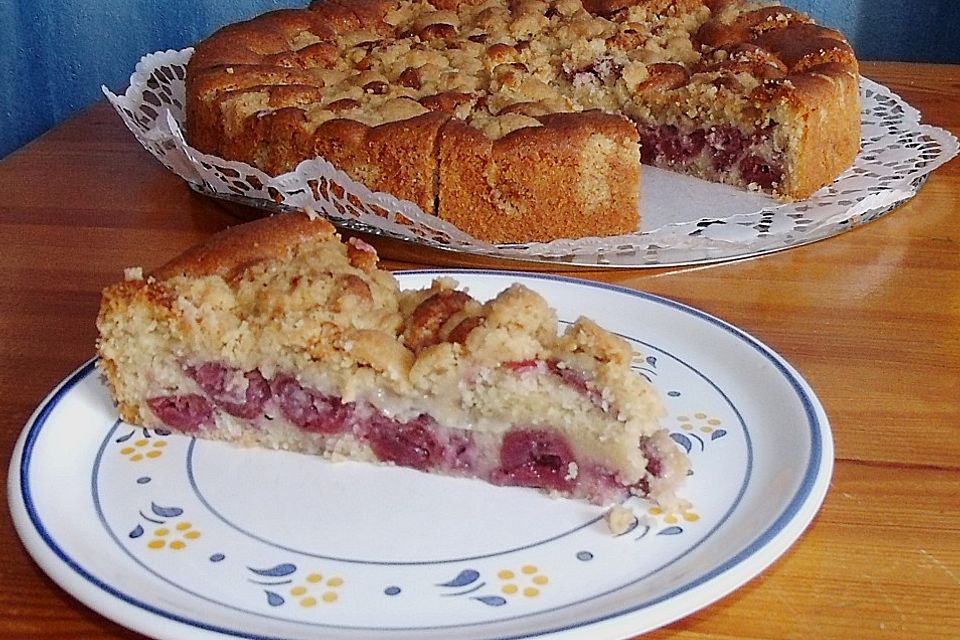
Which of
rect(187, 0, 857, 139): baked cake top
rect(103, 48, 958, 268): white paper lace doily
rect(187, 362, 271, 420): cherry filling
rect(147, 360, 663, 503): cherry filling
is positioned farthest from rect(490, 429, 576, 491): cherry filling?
rect(187, 0, 857, 139): baked cake top

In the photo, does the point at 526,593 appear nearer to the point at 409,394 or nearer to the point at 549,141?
the point at 409,394

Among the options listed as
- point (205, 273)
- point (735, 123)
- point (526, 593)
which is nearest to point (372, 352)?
point (205, 273)

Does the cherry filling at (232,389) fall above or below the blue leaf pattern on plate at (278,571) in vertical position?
above

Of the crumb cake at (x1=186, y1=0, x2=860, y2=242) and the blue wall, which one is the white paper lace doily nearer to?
the crumb cake at (x1=186, y1=0, x2=860, y2=242)

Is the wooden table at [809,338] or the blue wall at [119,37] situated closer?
the wooden table at [809,338]

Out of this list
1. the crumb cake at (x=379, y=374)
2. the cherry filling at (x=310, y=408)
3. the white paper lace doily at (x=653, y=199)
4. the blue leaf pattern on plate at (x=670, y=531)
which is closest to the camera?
the blue leaf pattern on plate at (x=670, y=531)

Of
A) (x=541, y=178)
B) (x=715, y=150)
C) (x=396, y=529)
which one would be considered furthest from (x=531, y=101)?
(x=396, y=529)

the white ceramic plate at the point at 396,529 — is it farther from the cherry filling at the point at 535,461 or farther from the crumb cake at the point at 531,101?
the crumb cake at the point at 531,101

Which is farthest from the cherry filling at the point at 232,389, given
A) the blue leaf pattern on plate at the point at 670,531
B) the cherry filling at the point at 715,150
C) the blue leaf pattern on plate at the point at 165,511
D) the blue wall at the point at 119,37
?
the blue wall at the point at 119,37
